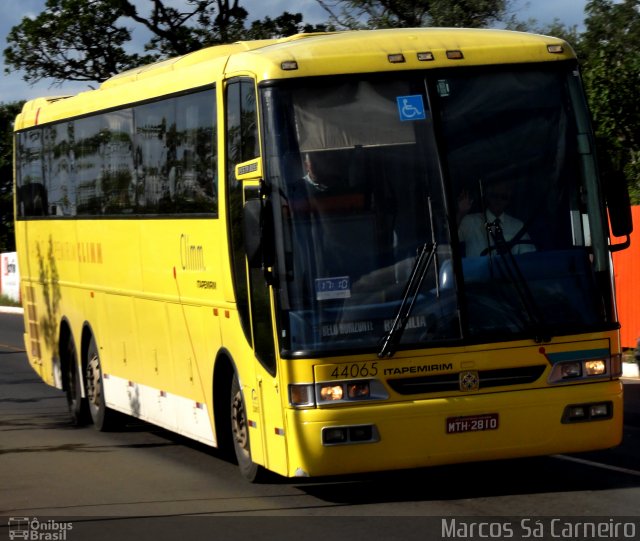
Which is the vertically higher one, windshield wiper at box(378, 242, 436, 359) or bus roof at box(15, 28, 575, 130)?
bus roof at box(15, 28, 575, 130)

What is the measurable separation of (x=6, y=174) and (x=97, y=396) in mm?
45119

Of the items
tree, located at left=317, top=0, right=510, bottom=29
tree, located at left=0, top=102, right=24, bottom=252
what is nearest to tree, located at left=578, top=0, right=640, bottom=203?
tree, located at left=317, top=0, right=510, bottom=29

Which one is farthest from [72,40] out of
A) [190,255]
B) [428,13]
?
[190,255]

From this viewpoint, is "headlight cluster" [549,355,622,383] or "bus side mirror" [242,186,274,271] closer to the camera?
"bus side mirror" [242,186,274,271]

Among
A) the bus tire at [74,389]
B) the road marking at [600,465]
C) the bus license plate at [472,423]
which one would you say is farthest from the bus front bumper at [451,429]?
the bus tire at [74,389]

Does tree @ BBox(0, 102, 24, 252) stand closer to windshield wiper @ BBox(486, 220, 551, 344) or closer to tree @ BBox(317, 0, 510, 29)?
tree @ BBox(317, 0, 510, 29)

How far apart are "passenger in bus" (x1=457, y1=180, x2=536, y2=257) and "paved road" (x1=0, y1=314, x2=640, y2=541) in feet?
5.68

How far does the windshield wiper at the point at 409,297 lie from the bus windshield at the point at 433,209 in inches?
0.4

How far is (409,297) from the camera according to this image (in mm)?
9250

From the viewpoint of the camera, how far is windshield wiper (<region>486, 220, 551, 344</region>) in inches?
372

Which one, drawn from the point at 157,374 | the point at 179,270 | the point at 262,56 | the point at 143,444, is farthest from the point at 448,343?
the point at 143,444

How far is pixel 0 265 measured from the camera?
45656mm

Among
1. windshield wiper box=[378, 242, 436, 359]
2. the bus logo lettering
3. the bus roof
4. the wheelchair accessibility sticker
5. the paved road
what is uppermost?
the bus roof

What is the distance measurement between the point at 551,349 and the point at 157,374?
15.3 ft
